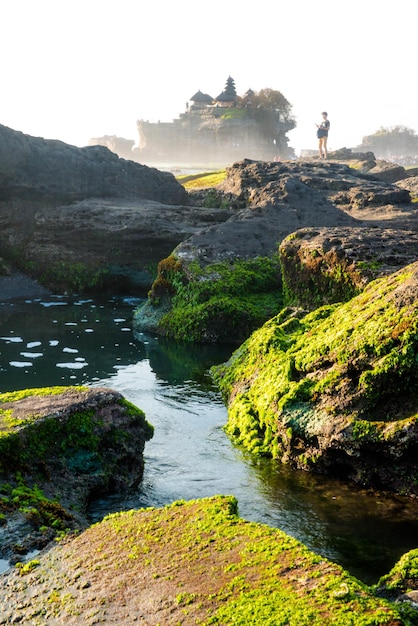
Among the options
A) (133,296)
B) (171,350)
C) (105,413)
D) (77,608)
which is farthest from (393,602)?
(133,296)

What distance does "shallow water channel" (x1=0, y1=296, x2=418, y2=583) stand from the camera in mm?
7371

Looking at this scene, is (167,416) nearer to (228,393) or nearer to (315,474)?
(228,393)

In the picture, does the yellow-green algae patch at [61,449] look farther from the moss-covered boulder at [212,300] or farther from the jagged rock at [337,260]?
the moss-covered boulder at [212,300]

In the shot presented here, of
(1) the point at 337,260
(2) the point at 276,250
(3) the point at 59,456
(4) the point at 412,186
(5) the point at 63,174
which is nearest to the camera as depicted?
(3) the point at 59,456

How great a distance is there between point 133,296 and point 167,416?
1282 cm

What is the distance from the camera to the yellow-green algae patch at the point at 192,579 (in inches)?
187

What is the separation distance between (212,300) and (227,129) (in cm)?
9145

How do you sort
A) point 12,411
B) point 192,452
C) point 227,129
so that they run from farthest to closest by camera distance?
point 227,129
point 192,452
point 12,411

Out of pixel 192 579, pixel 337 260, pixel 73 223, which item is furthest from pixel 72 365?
pixel 73 223

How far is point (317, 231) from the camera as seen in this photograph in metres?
16.9

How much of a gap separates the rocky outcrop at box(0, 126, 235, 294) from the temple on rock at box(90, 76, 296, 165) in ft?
249

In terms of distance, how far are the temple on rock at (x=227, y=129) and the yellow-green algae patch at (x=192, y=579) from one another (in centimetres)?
9627

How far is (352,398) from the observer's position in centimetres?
873

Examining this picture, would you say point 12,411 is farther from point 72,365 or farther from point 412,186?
point 412,186
